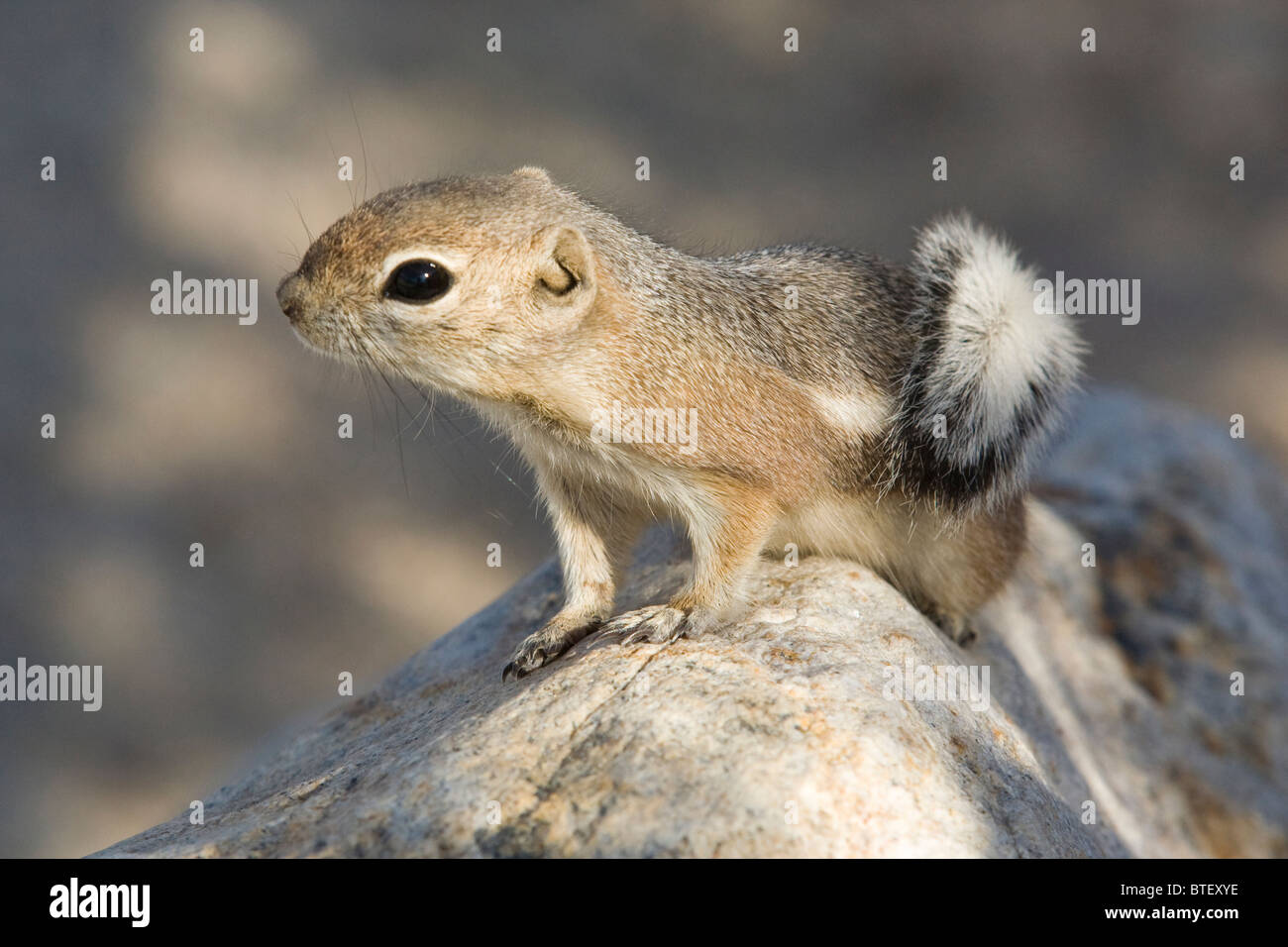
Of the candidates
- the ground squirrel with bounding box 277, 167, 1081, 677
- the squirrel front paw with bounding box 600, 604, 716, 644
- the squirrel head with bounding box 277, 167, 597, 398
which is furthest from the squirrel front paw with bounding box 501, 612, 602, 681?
the squirrel head with bounding box 277, 167, 597, 398

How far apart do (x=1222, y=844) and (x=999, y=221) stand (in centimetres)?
609

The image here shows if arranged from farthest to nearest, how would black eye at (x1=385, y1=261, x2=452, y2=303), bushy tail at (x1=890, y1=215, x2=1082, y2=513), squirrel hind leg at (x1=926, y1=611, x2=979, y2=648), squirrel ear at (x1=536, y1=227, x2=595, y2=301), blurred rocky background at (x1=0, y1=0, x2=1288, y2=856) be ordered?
1. blurred rocky background at (x1=0, y1=0, x2=1288, y2=856)
2. squirrel hind leg at (x1=926, y1=611, x2=979, y2=648)
3. bushy tail at (x1=890, y1=215, x2=1082, y2=513)
4. squirrel ear at (x1=536, y1=227, x2=595, y2=301)
5. black eye at (x1=385, y1=261, x2=452, y2=303)

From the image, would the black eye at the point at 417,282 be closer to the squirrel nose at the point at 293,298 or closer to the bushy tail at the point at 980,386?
the squirrel nose at the point at 293,298

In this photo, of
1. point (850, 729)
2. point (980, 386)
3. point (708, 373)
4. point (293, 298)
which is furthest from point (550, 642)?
point (980, 386)

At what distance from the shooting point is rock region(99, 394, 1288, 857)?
248 centimetres

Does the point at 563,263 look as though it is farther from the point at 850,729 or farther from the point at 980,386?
the point at 850,729

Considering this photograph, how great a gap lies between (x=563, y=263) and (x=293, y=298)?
75cm

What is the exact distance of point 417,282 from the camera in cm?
313

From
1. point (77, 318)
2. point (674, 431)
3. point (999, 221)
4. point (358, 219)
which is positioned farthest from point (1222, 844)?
point (77, 318)

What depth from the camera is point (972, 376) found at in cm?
365

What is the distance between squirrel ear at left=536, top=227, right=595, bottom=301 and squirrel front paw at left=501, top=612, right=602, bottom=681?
3.23ft

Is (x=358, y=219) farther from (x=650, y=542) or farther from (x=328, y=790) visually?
(x=650, y=542)

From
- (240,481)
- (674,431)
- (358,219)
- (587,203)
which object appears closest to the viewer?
(358,219)

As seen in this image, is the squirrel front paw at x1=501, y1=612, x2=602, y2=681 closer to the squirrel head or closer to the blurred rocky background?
the squirrel head
